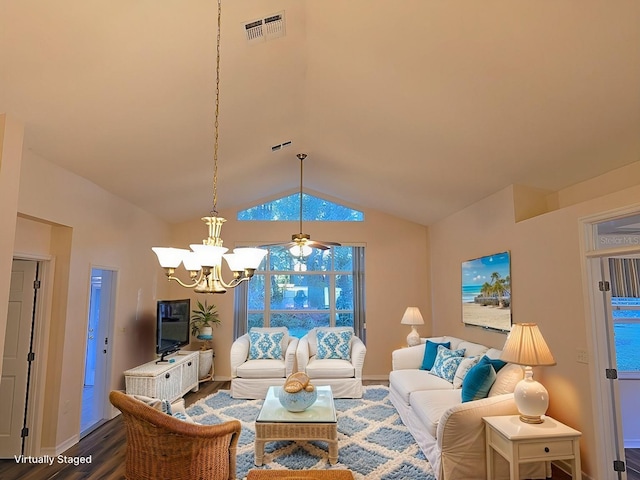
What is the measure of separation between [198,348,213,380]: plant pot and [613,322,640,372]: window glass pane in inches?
220

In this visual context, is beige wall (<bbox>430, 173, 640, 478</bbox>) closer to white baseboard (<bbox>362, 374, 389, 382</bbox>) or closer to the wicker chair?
white baseboard (<bbox>362, 374, 389, 382</bbox>)

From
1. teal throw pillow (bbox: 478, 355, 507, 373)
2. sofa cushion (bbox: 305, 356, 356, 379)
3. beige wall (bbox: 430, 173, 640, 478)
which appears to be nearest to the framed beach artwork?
beige wall (bbox: 430, 173, 640, 478)

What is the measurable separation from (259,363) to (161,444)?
321 cm

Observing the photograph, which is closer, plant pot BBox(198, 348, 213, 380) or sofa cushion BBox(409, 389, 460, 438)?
sofa cushion BBox(409, 389, 460, 438)

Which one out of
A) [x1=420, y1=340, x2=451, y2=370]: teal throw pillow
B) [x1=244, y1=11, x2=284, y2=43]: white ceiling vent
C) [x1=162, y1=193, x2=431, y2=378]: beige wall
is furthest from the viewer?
[x1=162, y1=193, x2=431, y2=378]: beige wall

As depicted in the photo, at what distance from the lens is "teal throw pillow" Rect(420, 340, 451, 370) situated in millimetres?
5129

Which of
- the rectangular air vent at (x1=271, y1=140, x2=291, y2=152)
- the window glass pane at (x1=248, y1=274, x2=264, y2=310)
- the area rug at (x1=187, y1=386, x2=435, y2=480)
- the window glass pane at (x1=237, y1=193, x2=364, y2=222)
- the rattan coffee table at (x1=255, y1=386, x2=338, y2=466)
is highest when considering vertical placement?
the rectangular air vent at (x1=271, y1=140, x2=291, y2=152)

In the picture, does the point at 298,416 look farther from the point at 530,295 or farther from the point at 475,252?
the point at 475,252

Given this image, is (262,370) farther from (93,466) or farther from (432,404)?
(432,404)

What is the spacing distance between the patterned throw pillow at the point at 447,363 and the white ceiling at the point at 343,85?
205 centimetres

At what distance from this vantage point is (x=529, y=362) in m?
3.00

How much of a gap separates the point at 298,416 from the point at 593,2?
3731 mm

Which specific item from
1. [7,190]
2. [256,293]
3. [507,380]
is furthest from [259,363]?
[7,190]

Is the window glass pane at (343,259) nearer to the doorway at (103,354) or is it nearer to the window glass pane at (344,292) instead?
the window glass pane at (344,292)
